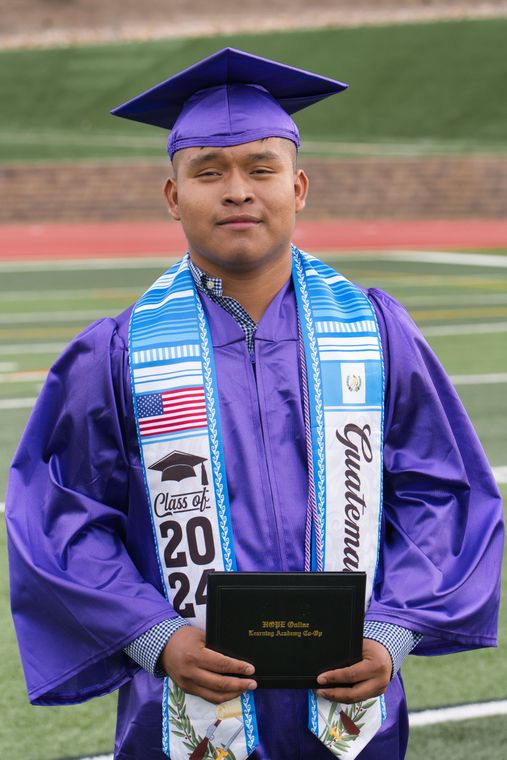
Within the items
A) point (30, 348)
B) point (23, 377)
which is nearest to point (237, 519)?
point (23, 377)

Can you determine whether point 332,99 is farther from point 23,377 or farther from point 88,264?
point 23,377

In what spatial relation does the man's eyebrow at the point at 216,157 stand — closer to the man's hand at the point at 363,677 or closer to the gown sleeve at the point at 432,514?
the gown sleeve at the point at 432,514

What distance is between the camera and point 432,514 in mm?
2410

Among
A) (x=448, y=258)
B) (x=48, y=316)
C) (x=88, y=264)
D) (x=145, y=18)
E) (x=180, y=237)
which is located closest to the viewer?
(x=48, y=316)

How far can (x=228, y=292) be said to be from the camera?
2.48 meters

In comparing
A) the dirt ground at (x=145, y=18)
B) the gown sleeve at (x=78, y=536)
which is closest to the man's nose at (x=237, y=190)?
the gown sleeve at (x=78, y=536)

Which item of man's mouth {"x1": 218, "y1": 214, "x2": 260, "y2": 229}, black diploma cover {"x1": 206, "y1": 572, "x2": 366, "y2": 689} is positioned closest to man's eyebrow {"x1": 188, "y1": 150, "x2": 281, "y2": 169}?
man's mouth {"x1": 218, "y1": 214, "x2": 260, "y2": 229}

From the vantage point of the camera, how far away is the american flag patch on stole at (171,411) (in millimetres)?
2346

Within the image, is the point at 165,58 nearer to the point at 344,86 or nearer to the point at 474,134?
the point at 474,134

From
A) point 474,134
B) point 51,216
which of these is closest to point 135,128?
point 474,134

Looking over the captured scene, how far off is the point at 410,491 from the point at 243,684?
54 cm

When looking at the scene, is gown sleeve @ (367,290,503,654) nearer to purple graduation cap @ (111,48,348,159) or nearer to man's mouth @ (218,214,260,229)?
man's mouth @ (218,214,260,229)

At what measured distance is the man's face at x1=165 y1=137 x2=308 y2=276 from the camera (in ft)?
7.75

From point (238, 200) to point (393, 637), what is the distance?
89 centimetres
